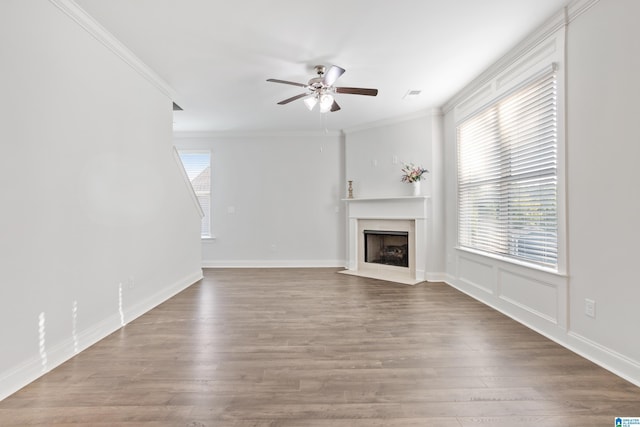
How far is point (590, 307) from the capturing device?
2336mm

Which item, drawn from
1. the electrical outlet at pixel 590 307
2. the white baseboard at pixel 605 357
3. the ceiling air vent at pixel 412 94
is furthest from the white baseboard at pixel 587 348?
the ceiling air vent at pixel 412 94

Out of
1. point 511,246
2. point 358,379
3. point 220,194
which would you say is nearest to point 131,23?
point 358,379

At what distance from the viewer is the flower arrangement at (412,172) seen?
198 inches

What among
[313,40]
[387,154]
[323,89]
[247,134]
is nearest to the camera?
[313,40]

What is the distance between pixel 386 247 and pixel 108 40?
4.98 meters

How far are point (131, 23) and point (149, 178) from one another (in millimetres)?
1609

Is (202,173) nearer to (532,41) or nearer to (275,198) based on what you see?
(275,198)

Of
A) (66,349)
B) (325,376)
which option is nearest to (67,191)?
(66,349)

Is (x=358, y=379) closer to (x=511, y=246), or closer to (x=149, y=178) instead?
(x=511, y=246)

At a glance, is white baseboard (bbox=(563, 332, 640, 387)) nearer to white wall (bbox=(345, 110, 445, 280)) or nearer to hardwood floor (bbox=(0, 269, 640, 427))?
hardwood floor (bbox=(0, 269, 640, 427))

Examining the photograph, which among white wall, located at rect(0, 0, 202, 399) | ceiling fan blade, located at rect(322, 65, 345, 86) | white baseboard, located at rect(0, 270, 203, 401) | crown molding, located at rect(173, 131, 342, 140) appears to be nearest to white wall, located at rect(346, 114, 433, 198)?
crown molding, located at rect(173, 131, 342, 140)

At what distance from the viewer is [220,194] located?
21.0 ft

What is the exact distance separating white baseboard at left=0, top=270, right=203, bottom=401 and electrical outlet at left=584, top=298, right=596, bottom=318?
4019 mm

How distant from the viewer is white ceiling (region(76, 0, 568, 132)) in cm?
250
